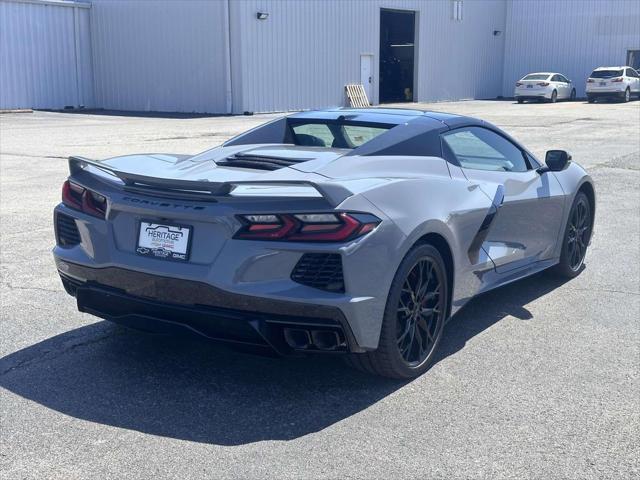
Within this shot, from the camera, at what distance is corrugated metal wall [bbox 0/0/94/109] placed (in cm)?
3164

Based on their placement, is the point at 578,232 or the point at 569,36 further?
the point at 569,36

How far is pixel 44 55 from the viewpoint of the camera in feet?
108

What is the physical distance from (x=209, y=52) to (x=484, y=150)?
87.2 feet

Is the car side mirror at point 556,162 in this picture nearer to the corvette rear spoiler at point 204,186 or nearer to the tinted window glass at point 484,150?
the tinted window glass at point 484,150

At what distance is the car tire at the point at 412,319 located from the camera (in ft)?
12.8

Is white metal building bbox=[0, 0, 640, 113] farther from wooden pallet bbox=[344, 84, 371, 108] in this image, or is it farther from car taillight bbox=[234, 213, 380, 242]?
car taillight bbox=[234, 213, 380, 242]

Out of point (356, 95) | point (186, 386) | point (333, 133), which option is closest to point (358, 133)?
point (333, 133)

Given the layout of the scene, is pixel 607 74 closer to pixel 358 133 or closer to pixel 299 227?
pixel 358 133

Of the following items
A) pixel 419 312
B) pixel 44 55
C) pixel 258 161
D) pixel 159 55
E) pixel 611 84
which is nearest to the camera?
pixel 419 312

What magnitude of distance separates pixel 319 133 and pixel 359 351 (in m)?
1.88

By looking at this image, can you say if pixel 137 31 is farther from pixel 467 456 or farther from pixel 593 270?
pixel 467 456

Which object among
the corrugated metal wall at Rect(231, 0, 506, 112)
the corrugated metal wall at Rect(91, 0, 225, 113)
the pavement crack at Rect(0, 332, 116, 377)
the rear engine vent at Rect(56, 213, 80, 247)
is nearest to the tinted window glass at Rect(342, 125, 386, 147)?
the rear engine vent at Rect(56, 213, 80, 247)

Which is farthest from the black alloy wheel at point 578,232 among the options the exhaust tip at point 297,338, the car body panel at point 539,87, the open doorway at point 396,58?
the open doorway at point 396,58

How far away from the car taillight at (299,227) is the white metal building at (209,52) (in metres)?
27.2
